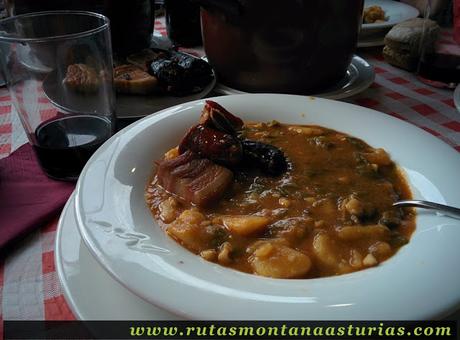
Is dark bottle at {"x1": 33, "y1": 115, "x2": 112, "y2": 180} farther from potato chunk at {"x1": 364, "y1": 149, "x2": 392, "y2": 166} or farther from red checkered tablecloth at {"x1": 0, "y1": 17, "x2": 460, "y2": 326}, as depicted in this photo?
potato chunk at {"x1": 364, "y1": 149, "x2": 392, "y2": 166}

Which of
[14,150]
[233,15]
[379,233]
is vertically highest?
[233,15]

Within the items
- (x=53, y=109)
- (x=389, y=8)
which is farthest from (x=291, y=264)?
(x=389, y=8)

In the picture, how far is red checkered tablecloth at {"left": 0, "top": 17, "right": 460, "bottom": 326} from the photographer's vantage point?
33.5 inches

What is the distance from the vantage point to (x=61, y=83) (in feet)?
4.34

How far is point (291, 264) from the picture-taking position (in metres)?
0.76

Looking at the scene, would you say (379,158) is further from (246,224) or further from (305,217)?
(246,224)

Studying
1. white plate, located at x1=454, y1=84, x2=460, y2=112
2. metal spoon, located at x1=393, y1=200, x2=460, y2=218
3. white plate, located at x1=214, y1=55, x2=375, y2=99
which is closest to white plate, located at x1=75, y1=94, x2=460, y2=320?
metal spoon, located at x1=393, y1=200, x2=460, y2=218

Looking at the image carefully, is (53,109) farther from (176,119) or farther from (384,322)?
(384,322)

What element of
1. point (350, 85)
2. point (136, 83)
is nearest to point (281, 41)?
point (350, 85)

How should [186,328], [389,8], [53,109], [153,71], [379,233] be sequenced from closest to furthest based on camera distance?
[186,328] → [379,233] → [53,109] → [153,71] → [389,8]

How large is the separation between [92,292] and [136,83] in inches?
34.8

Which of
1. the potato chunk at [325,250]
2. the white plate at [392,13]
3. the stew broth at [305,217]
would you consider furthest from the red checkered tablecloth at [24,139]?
the potato chunk at [325,250]

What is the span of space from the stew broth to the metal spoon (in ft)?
0.05

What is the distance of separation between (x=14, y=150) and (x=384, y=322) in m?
1.18
